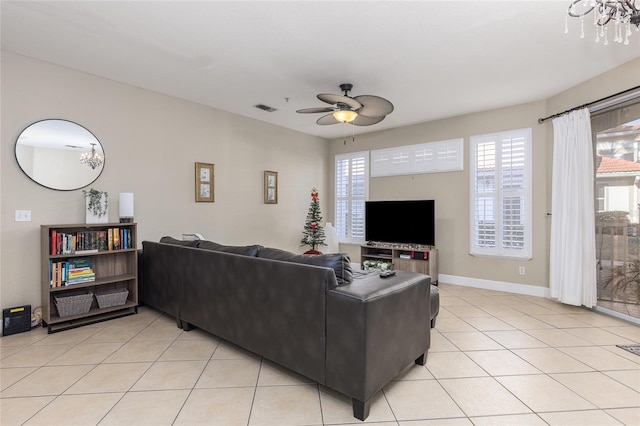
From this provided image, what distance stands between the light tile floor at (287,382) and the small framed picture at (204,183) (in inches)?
78.5

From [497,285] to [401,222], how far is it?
174 centimetres

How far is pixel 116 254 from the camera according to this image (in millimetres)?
3729

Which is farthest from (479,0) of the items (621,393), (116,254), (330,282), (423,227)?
(116,254)

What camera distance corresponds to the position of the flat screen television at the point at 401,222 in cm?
511

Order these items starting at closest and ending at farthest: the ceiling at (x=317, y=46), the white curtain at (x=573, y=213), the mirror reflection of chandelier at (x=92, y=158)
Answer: the ceiling at (x=317, y=46), the mirror reflection of chandelier at (x=92, y=158), the white curtain at (x=573, y=213)

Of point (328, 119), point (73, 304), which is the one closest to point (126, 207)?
point (73, 304)

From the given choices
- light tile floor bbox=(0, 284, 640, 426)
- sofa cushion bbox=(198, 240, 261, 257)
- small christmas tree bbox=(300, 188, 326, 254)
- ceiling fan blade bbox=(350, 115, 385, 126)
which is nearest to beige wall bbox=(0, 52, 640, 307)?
small christmas tree bbox=(300, 188, 326, 254)

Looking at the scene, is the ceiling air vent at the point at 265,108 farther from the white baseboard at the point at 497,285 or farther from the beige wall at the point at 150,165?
the white baseboard at the point at 497,285

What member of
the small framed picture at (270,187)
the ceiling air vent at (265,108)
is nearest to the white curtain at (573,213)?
the ceiling air vent at (265,108)

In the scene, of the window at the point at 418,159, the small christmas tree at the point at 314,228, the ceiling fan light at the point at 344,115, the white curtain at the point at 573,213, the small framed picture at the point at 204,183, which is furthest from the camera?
the small christmas tree at the point at 314,228

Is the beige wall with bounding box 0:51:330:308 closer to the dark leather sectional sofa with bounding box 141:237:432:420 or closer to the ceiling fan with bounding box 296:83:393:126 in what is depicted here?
the dark leather sectional sofa with bounding box 141:237:432:420

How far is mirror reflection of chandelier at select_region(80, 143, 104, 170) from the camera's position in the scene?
3551 mm

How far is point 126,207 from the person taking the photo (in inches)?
144

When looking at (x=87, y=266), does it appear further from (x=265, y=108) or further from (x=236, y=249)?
(x=265, y=108)
